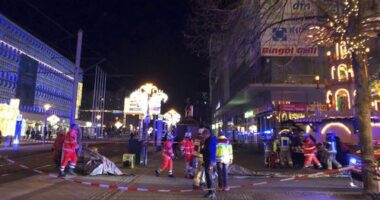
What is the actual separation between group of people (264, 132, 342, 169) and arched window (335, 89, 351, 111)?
12570 millimetres

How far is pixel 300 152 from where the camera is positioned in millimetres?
20547

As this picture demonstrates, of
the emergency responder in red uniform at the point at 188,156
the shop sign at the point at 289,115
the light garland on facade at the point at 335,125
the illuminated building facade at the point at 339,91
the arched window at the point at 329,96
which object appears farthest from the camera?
the arched window at the point at 329,96

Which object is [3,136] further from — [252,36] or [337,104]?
[252,36]

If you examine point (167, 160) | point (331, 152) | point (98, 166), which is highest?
point (331, 152)

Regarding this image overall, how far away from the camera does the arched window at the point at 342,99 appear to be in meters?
32.4

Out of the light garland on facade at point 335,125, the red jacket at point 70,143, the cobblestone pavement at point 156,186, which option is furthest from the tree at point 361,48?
the light garland on facade at point 335,125

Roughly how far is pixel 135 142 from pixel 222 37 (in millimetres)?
9988

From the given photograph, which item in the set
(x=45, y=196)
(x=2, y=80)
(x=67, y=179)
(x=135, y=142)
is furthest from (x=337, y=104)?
(x=2, y=80)

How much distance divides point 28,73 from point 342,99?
62.9 m

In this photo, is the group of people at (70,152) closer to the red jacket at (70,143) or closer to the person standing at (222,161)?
the red jacket at (70,143)

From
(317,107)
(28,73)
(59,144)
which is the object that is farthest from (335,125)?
(28,73)

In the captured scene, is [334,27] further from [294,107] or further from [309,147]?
[294,107]

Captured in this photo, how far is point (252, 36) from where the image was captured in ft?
38.1

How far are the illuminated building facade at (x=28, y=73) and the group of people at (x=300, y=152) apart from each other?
1603 inches
